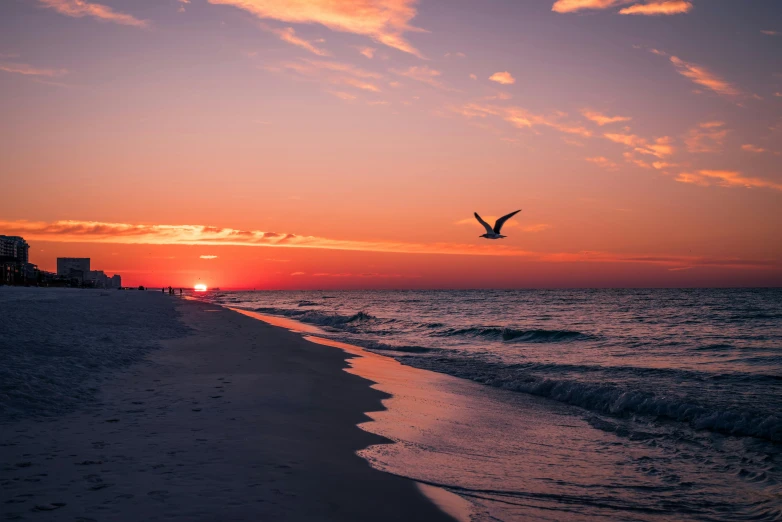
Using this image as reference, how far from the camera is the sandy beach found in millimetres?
5301

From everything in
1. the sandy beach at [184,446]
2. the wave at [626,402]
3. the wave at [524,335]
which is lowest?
the wave at [524,335]

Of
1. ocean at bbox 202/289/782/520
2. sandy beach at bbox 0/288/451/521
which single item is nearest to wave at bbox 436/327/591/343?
ocean at bbox 202/289/782/520

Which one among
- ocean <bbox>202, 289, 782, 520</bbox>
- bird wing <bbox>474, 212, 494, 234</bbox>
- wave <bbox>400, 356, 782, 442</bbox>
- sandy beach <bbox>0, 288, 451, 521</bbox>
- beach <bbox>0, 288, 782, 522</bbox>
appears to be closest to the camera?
sandy beach <bbox>0, 288, 451, 521</bbox>

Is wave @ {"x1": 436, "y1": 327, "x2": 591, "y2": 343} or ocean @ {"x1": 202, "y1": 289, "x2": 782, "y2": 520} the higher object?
ocean @ {"x1": 202, "y1": 289, "x2": 782, "y2": 520}

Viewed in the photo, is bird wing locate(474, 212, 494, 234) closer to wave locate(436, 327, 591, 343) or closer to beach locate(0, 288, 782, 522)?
beach locate(0, 288, 782, 522)

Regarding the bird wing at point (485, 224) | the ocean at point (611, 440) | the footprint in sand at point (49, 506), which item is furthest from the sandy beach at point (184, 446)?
the bird wing at point (485, 224)

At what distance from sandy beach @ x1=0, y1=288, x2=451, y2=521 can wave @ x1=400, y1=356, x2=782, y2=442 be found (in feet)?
17.5

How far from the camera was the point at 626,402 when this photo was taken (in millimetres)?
13047

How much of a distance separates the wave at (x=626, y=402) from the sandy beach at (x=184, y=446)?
533cm

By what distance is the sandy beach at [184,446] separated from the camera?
209 inches

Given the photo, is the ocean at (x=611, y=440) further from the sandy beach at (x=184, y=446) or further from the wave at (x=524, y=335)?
the wave at (x=524, y=335)

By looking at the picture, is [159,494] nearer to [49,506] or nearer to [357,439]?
[49,506]

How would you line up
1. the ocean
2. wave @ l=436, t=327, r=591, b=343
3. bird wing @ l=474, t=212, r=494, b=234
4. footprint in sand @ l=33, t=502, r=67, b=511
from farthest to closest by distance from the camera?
1. wave @ l=436, t=327, r=591, b=343
2. bird wing @ l=474, t=212, r=494, b=234
3. the ocean
4. footprint in sand @ l=33, t=502, r=67, b=511

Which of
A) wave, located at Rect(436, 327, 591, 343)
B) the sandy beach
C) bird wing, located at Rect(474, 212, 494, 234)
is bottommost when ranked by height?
wave, located at Rect(436, 327, 591, 343)
